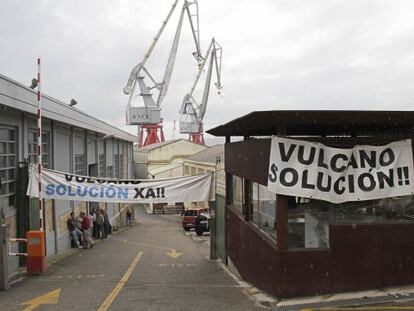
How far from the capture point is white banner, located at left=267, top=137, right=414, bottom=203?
8.33 metres

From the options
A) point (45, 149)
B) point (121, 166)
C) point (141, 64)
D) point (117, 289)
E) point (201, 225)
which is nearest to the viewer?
A: point (117, 289)

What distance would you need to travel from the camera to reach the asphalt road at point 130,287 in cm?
907

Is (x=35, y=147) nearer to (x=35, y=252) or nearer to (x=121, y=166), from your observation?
(x=35, y=252)

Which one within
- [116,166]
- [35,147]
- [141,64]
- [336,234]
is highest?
[141,64]

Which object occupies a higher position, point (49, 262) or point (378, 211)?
point (378, 211)

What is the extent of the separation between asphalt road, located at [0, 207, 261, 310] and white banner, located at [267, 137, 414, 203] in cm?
212

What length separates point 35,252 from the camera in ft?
41.0

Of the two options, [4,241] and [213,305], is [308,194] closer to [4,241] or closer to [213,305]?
[213,305]

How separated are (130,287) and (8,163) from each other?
5202 mm

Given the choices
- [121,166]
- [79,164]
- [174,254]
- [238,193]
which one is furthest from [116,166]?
[238,193]

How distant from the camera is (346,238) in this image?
8.46 m

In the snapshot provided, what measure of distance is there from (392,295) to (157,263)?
26.9 feet

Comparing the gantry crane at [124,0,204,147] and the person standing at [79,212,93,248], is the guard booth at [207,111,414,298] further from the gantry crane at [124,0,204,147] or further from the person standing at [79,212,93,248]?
the gantry crane at [124,0,204,147]

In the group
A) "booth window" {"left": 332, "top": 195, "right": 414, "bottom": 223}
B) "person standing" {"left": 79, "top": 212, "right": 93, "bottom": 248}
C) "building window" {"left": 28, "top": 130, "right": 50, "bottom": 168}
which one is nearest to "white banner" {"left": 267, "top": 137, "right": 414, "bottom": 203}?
"booth window" {"left": 332, "top": 195, "right": 414, "bottom": 223}
